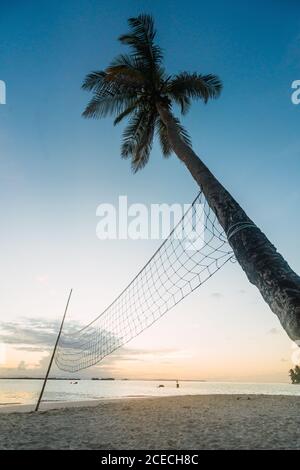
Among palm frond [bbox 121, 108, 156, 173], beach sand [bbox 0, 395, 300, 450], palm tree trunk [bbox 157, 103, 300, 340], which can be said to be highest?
palm frond [bbox 121, 108, 156, 173]

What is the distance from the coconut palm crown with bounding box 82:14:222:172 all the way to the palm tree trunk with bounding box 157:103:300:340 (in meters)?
4.93

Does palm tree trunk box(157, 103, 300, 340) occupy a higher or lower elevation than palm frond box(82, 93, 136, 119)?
lower

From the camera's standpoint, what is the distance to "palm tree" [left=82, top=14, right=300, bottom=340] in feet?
16.0

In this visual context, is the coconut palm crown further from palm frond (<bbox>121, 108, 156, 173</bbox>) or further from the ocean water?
the ocean water

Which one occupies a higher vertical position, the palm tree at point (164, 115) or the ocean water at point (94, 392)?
the palm tree at point (164, 115)

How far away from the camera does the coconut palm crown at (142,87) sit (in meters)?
10.3

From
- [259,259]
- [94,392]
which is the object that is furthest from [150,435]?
[94,392]

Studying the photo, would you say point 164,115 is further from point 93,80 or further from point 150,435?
point 150,435

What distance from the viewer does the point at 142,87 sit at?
10.4 meters

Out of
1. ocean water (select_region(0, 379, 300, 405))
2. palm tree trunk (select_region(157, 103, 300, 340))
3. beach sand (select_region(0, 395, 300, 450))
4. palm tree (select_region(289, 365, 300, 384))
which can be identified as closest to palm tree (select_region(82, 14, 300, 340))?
palm tree trunk (select_region(157, 103, 300, 340))

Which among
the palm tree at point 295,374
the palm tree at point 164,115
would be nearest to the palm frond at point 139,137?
the palm tree at point 164,115

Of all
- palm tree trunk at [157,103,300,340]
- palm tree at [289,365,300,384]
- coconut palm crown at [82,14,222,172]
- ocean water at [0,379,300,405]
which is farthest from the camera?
palm tree at [289,365,300,384]

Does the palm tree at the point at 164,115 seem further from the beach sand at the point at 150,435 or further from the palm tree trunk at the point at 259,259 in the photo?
the beach sand at the point at 150,435
